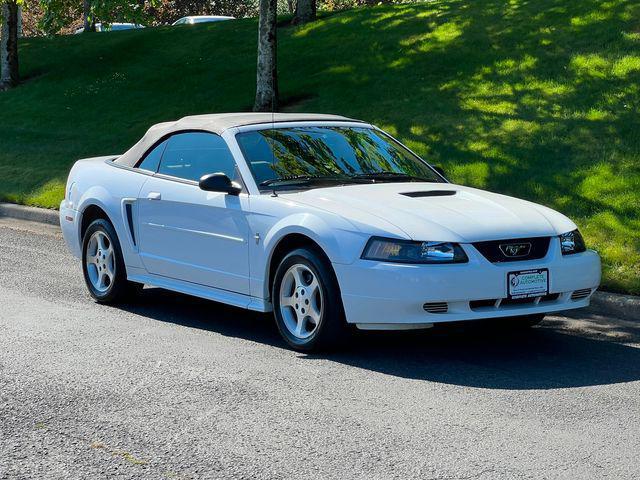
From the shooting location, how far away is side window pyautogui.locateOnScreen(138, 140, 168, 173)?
922cm

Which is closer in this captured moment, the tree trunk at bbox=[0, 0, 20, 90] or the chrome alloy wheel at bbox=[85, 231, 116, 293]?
the chrome alloy wheel at bbox=[85, 231, 116, 293]

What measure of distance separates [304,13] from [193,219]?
18834 millimetres

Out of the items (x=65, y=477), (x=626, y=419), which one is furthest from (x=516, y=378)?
(x=65, y=477)

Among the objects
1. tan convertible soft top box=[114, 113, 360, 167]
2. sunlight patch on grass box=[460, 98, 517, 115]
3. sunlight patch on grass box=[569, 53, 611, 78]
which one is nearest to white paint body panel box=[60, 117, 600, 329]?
tan convertible soft top box=[114, 113, 360, 167]

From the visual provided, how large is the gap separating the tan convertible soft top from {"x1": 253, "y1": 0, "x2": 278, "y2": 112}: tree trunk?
10237mm

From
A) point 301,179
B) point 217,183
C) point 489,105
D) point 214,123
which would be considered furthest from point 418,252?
point 489,105

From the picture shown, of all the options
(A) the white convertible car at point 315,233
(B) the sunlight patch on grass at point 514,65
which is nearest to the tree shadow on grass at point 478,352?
(A) the white convertible car at point 315,233

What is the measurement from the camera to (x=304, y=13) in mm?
26547

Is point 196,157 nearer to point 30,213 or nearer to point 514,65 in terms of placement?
point 30,213

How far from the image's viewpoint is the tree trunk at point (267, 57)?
63.9 feet

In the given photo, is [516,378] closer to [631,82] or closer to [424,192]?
[424,192]

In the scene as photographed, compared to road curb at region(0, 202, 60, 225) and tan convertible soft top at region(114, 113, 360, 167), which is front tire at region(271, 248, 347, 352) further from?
road curb at region(0, 202, 60, 225)

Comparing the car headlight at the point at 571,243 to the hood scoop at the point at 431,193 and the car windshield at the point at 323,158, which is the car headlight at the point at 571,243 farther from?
the car windshield at the point at 323,158

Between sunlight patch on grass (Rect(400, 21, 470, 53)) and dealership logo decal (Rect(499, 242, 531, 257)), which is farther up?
sunlight patch on grass (Rect(400, 21, 470, 53))
